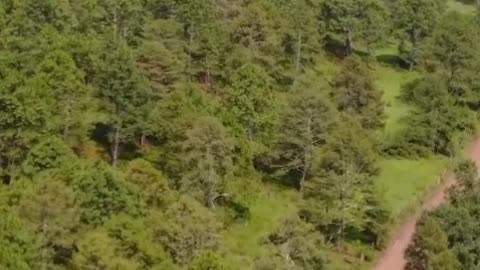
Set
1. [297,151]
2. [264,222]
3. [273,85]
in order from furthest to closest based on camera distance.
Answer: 1. [273,85]
2. [297,151]
3. [264,222]

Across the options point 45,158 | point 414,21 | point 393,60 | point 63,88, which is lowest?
point 45,158

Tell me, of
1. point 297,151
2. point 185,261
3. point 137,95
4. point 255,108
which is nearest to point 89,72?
point 137,95

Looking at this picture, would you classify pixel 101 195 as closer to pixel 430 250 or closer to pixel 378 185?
pixel 430 250

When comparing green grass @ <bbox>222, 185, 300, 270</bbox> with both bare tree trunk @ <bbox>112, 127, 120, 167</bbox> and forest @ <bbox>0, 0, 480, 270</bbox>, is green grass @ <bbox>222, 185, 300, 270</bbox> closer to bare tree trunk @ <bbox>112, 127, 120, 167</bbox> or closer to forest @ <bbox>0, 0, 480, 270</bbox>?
forest @ <bbox>0, 0, 480, 270</bbox>

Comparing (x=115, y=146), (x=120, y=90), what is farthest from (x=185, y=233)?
(x=115, y=146)

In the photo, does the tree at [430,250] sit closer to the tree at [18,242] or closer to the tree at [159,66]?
the tree at [18,242]

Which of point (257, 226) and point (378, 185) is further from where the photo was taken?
point (378, 185)

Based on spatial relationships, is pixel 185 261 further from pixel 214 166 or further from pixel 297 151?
pixel 297 151

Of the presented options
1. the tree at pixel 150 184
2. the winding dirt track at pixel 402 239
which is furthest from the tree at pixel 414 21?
the tree at pixel 150 184
